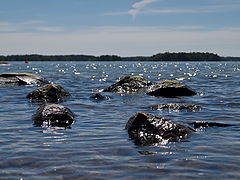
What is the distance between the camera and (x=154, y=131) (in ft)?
27.8

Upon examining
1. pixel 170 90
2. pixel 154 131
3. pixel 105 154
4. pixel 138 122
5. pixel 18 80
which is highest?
pixel 18 80

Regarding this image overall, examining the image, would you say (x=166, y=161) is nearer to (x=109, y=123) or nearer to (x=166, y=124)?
(x=166, y=124)

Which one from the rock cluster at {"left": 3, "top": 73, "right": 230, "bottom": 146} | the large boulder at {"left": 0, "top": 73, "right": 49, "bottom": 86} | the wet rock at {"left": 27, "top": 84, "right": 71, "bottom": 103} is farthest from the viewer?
the large boulder at {"left": 0, "top": 73, "right": 49, "bottom": 86}

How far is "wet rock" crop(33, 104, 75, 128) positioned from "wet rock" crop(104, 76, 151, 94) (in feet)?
35.0

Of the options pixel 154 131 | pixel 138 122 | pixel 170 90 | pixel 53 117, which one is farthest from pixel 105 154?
pixel 170 90

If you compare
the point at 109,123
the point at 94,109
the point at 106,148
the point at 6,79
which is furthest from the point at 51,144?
the point at 6,79

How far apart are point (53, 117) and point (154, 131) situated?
11.5 feet

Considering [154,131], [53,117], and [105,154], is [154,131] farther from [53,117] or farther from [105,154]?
[53,117]

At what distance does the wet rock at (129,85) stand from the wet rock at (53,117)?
1067 cm

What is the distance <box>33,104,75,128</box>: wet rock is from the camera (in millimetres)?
10281

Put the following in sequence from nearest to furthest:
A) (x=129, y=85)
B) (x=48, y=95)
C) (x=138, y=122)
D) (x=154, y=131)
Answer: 1. (x=154, y=131)
2. (x=138, y=122)
3. (x=48, y=95)
4. (x=129, y=85)

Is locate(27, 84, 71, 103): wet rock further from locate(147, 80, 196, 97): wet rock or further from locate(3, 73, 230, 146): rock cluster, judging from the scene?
locate(147, 80, 196, 97): wet rock

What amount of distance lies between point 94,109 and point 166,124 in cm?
593

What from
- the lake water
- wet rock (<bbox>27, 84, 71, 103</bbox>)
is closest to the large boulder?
wet rock (<bbox>27, 84, 71, 103</bbox>)
